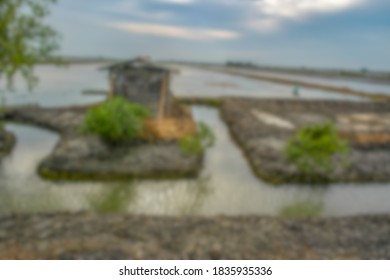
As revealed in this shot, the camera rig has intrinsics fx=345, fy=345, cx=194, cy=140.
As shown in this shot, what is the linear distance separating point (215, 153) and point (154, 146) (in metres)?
2.68

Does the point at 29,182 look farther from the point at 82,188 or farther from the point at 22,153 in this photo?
the point at 22,153

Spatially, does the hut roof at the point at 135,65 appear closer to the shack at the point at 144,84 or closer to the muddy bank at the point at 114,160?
the shack at the point at 144,84

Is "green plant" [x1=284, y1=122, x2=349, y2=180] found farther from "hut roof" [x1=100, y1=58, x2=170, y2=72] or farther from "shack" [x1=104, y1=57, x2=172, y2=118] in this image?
"hut roof" [x1=100, y1=58, x2=170, y2=72]

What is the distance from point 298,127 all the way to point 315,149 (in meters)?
8.32

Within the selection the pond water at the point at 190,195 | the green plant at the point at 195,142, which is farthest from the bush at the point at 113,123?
the pond water at the point at 190,195

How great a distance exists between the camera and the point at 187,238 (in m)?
6.86

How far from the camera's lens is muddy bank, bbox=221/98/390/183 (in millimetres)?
12156

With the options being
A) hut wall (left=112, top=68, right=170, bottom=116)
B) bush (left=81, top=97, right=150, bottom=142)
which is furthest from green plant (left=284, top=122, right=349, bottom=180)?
hut wall (left=112, top=68, right=170, bottom=116)

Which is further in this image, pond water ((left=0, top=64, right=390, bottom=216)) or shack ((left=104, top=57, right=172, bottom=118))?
shack ((left=104, top=57, right=172, bottom=118))

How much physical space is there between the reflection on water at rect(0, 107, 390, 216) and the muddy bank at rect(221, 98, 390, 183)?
57 cm

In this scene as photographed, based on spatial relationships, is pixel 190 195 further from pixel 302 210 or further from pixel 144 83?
pixel 144 83

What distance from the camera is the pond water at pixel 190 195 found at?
9211 millimetres
